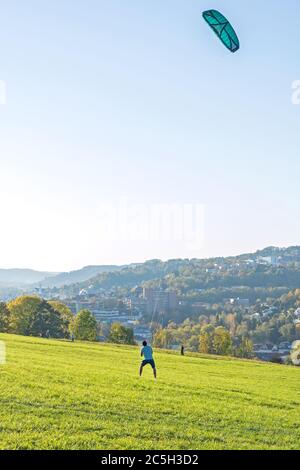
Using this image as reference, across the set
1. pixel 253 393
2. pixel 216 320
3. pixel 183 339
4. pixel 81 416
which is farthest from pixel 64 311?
pixel 216 320

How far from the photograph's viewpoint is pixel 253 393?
24.7m

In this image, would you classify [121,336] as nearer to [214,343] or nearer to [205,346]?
[214,343]

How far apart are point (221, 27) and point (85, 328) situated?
71.6 m

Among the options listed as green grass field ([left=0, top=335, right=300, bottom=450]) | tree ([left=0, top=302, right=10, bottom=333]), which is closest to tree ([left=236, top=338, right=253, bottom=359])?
tree ([left=0, top=302, right=10, bottom=333])

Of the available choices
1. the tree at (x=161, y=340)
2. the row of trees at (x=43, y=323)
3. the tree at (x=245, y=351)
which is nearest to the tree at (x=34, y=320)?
the row of trees at (x=43, y=323)

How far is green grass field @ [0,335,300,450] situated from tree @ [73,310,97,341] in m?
61.9

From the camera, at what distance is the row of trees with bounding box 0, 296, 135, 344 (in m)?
85.9

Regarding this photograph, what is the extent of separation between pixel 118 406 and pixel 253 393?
8.59 meters

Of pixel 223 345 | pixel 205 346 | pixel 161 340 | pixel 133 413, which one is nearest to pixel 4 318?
pixel 223 345

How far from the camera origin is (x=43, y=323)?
284 ft

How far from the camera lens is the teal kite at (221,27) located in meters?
21.0

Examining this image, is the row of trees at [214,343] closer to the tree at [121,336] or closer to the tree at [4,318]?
the tree at [121,336]

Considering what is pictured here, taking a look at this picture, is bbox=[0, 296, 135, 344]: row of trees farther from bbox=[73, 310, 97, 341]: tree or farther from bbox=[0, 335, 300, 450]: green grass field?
bbox=[0, 335, 300, 450]: green grass field
